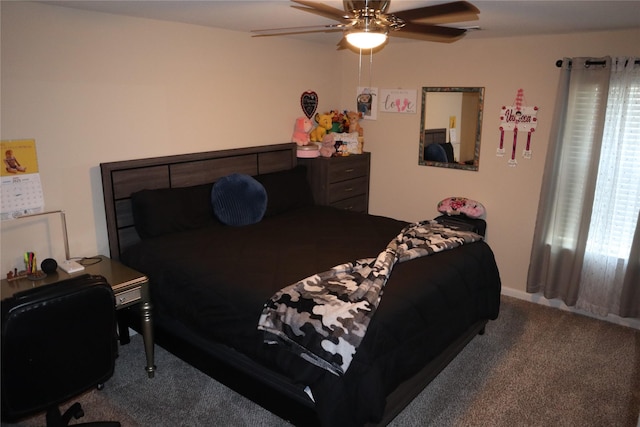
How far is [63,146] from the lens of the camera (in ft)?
9.67

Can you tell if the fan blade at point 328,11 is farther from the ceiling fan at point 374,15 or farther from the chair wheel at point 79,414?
the chair wheel at point 79,414

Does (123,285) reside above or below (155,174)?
below

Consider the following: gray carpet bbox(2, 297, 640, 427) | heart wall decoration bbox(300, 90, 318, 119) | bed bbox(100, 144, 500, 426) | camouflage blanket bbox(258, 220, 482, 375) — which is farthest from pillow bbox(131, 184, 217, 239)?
heart wall decoration bbox(300, 90, 318, 119)

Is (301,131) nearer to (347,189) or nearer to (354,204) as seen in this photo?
(347,189)

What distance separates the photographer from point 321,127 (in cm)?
475

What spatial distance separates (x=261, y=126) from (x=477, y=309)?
244 centimetres

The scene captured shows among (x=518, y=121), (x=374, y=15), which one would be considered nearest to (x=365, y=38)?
(x=374, y=15)

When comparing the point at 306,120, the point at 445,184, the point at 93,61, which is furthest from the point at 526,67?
the point at 93,61

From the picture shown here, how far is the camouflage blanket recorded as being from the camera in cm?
213

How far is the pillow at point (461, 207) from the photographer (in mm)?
4168

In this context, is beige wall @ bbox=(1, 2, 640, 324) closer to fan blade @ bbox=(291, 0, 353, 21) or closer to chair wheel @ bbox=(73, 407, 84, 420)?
chair wheel @ bbox=(73, 407, 84, 420)

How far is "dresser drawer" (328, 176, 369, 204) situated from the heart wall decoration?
78 cm

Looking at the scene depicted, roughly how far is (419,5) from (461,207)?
215 centimetres

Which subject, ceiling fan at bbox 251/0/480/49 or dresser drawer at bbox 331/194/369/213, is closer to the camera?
ceiling fan at bbox 251/0/480/49
